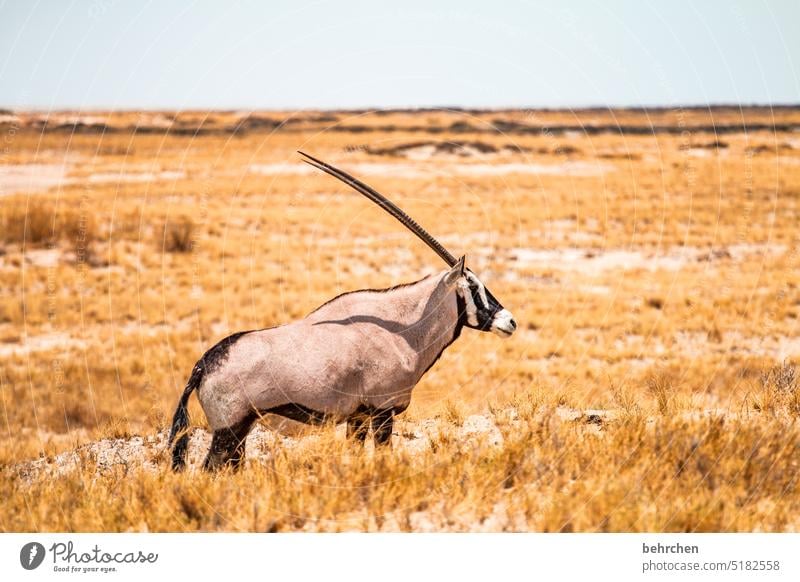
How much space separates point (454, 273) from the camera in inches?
235

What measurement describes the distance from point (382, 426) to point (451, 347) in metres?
9.44

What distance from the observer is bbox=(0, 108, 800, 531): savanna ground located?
5.36m

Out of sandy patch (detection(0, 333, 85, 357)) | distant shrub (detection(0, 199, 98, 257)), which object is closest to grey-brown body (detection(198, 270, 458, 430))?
sandy patch (detection(0, 333, 85, 357))

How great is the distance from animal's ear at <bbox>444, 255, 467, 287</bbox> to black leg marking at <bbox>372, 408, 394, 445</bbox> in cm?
104

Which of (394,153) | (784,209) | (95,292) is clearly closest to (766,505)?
(95,292)

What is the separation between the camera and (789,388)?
25.2ft

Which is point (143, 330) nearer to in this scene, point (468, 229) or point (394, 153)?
point (468, 229)

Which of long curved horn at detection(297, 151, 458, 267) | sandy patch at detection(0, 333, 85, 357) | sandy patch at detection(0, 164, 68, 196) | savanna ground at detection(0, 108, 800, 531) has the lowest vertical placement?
sandy patch at detection(0, 333, 85, 357)

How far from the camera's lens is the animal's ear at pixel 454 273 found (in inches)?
232

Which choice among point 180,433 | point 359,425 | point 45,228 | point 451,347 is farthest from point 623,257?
point 180,433

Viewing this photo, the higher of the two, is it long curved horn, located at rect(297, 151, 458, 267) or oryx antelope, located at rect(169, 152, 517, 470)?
long curved horn, located at rect(297, 151, 458, 267)

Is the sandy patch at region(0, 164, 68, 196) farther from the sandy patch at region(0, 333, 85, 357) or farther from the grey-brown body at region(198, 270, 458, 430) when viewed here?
the grey-brown body at region(198, 270, 458, 430)

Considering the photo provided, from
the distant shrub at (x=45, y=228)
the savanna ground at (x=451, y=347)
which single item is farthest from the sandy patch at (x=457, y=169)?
the distant shrub at (x=45, y=228)

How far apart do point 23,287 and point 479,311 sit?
630 inches
